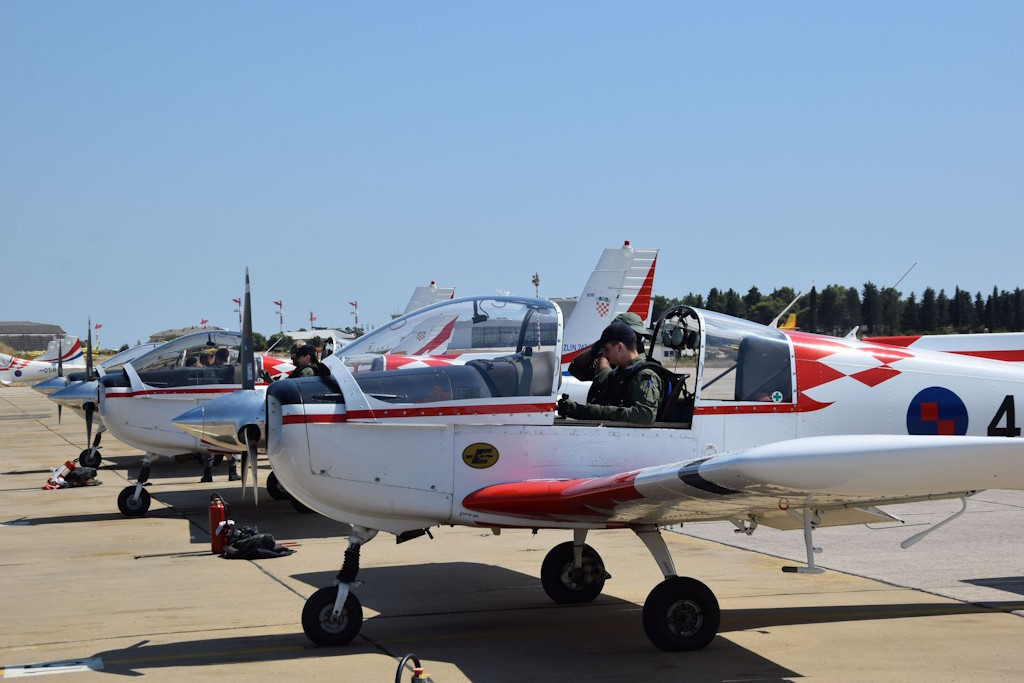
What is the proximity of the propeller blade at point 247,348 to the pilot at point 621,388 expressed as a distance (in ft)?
8.61

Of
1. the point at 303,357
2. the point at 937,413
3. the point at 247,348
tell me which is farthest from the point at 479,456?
the point at 303,357

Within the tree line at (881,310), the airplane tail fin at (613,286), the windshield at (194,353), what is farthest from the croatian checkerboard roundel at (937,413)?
the tree line at (881,310)

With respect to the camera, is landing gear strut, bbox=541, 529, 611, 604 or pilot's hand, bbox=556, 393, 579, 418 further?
landing gear strut, bbox=541, 529, 611, 604

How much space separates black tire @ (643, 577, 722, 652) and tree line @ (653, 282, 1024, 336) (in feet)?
247

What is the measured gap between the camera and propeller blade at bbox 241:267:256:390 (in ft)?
27.4

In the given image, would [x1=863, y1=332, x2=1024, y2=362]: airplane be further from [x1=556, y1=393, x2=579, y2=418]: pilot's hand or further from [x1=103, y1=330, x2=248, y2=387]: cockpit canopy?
[x1=103, y1=330, x2=248, y2=387]: cockpit canopy

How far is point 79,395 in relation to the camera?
54.2 ft

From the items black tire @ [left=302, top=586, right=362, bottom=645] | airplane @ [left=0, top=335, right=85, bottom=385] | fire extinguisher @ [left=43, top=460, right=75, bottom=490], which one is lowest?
fire extinguisher @ [left=43, top=460, right=75, bottom=490]

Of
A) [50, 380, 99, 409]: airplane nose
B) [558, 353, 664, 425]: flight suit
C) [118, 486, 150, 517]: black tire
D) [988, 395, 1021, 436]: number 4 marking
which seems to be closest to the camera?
[558, 353, 664, 425]: flight suit

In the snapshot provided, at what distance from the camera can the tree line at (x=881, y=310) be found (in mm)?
91188

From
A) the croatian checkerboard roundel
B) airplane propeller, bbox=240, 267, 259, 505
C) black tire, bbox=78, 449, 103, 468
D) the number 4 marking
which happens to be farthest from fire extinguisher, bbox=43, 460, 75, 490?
the number 4 marking

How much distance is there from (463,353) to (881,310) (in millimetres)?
117143

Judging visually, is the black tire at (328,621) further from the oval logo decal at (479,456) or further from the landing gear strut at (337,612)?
the oval logo decal at (479,456)

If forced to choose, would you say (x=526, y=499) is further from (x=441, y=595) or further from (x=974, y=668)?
(x=974, y=668)
